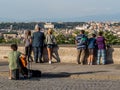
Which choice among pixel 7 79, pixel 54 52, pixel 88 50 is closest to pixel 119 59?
pixel 88 50

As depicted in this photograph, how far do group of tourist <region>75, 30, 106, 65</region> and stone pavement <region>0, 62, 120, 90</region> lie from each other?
1.81ft

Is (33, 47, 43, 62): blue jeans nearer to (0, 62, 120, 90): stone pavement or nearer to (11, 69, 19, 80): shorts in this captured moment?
(0, 62, 120, 90): stone pavement

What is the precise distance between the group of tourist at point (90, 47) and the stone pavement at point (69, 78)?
55 centimetres

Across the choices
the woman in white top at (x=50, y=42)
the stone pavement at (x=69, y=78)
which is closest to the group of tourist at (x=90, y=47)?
the stone pavement at (x=69, y=78)

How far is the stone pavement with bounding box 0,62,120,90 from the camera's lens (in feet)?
52.9

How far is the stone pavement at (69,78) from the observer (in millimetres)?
16109

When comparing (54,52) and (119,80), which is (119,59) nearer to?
(54,52)

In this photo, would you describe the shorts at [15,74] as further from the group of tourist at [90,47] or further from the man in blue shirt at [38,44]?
the group of tourist at [90,47]

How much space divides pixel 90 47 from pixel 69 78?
3921mm

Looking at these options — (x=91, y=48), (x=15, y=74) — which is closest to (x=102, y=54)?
(x=91, y=48)

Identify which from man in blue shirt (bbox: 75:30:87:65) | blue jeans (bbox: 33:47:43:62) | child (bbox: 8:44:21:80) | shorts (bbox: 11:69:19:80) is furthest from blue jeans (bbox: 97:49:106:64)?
shorts (bbox: 11:69:19:80)

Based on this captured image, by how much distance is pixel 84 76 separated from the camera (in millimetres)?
19031

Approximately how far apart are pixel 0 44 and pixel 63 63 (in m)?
3.30

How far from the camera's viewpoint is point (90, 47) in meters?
22.7
